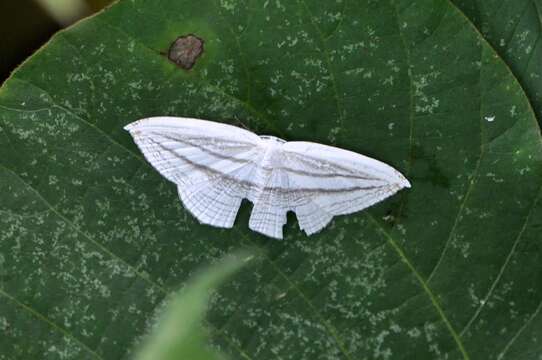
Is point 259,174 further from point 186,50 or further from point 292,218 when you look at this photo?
point 186,50

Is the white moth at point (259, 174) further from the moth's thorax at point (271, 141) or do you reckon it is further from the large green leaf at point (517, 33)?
the large green leaf at point (517, 33)

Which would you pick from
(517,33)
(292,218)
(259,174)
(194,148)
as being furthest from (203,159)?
(517,33)

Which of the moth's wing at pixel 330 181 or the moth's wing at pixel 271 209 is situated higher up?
the moth's wing at pixel 330 181

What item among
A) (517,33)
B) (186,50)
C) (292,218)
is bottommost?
(292,218)

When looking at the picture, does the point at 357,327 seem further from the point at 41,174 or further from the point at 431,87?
the point at 41,174

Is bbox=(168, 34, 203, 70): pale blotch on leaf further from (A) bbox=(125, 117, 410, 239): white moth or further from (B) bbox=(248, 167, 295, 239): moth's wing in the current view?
(B) bbox=(248, 167, 295, 239): moth's wing

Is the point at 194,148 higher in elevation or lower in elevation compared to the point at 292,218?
higher

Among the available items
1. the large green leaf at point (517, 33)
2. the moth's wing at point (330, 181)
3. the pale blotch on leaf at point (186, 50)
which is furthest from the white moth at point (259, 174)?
the large green leaf at point (517, 33)
